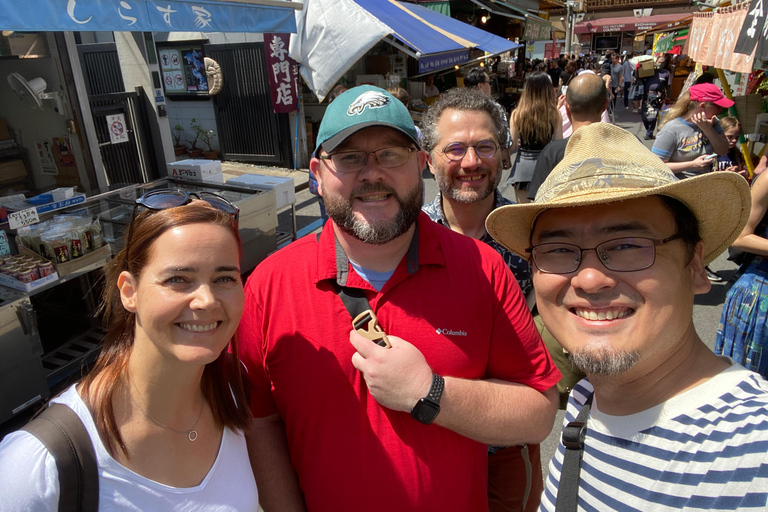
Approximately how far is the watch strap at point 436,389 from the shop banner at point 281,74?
9.40 m

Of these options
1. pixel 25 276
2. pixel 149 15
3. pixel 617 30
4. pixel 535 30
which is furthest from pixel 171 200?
pixel 617 30

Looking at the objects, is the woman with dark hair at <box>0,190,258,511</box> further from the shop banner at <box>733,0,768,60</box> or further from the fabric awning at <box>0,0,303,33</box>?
the shop banner at <box>733,0,768,60</box>

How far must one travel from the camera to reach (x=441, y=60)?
9641 mm

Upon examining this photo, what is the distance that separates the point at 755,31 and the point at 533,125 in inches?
69.6

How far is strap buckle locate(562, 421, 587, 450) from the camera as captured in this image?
1342mm

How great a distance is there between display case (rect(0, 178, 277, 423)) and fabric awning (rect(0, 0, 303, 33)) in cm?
129

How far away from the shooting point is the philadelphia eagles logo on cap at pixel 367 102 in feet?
5.46

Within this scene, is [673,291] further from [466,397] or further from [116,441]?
[116,441]

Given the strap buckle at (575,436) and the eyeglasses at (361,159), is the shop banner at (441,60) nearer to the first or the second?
the eyeglasses at (361,159)

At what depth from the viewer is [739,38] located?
4.00 m

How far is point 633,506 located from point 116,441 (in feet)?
4.36

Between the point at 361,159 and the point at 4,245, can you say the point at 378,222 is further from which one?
the point at 4,245

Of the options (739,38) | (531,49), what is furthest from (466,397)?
(531,49)

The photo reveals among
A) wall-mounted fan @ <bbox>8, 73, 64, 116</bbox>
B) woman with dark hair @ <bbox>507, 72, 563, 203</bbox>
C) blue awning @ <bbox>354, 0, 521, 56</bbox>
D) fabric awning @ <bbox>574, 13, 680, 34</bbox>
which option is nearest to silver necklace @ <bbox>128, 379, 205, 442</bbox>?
woman with dark hair @ <bbox>507, 72, 563, 203</bbox>
